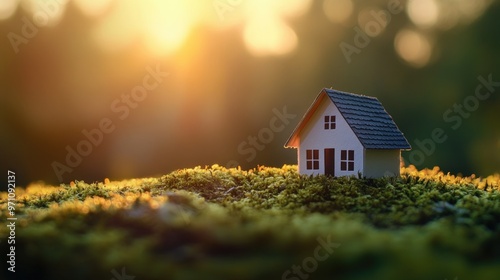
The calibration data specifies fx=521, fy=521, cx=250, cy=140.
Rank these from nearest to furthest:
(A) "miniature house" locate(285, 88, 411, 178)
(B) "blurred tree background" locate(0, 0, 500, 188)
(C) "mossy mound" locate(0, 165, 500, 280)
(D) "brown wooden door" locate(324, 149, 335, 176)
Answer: (C) "mossy mound" locate(0, 165, 500, 280) < (A) "miniature house" locate(285, 88, 411, 178) < (D) "brown wooden door" locate(324, 149, 335, 176) < (B) "blurred tree background" locate(0, 0, 500, 188)

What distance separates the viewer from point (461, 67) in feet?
102

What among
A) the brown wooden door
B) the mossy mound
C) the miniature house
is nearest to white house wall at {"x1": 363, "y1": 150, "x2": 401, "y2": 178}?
the miniature house

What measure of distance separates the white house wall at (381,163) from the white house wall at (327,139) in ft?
1.20

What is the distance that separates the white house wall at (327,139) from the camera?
15625mm

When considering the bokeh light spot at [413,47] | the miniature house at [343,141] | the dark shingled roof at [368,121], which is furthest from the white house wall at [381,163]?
the bokeh light spot at [413,47]

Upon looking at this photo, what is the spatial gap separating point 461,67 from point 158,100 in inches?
711

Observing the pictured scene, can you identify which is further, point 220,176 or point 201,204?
point 220,176

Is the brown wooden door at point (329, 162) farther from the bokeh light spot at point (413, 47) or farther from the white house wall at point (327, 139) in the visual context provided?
the bokeh light spot at point (413, 47)

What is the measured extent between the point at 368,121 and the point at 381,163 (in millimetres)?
1419

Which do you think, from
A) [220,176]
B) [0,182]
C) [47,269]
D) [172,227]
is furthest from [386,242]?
[0,182]

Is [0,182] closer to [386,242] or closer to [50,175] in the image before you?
[50,175]

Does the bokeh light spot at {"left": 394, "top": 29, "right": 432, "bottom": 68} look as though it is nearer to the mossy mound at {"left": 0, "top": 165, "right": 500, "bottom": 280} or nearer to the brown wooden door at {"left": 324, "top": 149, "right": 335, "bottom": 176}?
the brown wooden door at {"left": 324, "top": 149, "right": 335, "bottom": 176}

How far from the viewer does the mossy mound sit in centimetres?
800

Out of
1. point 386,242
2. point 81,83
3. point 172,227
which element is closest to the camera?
point 386,242
